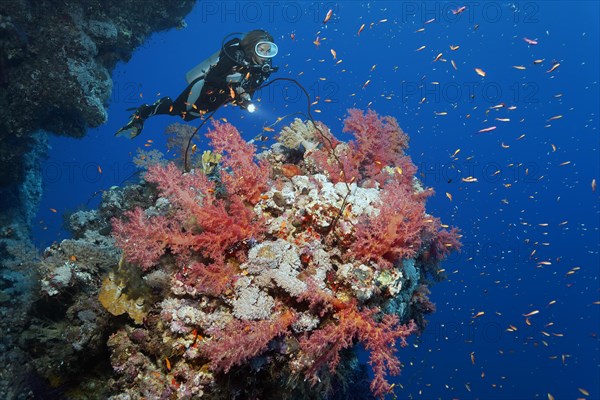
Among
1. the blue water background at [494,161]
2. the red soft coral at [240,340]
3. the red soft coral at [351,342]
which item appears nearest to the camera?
the red soft coral at [240,340]

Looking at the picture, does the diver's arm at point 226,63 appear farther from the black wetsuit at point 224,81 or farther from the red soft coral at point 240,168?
the red soft coral at point 240,168

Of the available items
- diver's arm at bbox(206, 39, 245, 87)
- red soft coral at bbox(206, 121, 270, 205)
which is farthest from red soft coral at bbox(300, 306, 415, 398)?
diver's arm at bbox(206, 39, 245, 87)

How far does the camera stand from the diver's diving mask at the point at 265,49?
660 centimetres

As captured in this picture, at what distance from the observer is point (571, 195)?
5609 centimetres

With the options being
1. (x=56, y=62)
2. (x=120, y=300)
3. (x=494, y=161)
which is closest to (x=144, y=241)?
(x=120, y=300)

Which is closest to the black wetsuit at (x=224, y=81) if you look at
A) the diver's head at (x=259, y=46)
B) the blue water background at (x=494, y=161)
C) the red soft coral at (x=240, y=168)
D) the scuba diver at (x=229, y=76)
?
the scuba diver at (x=229, y=76)

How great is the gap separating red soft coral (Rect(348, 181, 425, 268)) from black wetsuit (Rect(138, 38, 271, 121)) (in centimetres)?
403

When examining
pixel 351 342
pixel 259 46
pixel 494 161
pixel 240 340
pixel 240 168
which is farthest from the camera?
pixel 494 161

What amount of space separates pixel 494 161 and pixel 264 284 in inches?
2695

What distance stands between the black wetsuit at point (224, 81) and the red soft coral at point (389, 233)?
403 cm

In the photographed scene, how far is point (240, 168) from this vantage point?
4.15 m

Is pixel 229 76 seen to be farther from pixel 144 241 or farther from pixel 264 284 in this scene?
pixel 264 284

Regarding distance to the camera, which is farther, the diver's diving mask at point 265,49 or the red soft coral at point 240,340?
the diver's diving mask at point 265,49

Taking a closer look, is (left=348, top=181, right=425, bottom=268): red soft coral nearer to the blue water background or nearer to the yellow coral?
the yellow coral
